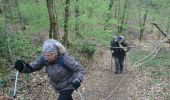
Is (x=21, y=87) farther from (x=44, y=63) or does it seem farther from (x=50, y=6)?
(x=50, y=6)

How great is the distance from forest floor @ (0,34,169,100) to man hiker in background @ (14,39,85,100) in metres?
3.41

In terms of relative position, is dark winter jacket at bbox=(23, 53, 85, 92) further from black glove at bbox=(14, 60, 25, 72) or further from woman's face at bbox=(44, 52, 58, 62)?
black glove at bbox=(14, 60, 25, 72)

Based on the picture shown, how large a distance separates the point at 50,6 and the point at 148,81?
637 centimetres

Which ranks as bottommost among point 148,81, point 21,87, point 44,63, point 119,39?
point 148,81

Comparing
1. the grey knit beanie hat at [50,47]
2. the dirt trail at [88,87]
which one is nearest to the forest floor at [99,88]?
the dirt trail at [88,87]

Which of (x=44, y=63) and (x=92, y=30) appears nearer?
(x=44, y=63)

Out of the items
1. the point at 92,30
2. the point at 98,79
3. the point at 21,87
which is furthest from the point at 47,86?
the point at 92,30

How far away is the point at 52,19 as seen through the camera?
54.5 feet

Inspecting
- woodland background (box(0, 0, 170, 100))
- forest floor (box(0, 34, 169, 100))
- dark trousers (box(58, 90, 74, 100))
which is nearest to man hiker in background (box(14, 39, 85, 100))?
A: dark trousers (box(58, 90, 74, 100))

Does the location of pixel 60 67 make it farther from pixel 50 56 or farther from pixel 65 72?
pixel 50 56

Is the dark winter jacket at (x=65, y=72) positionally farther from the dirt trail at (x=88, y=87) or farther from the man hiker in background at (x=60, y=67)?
the dirt trail at (x=88, y=87)

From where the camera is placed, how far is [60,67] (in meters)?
6.19

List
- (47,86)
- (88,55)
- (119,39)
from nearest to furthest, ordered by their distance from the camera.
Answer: (47,86), (119,39), (88,55)

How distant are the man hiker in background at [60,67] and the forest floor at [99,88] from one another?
3414 mm
